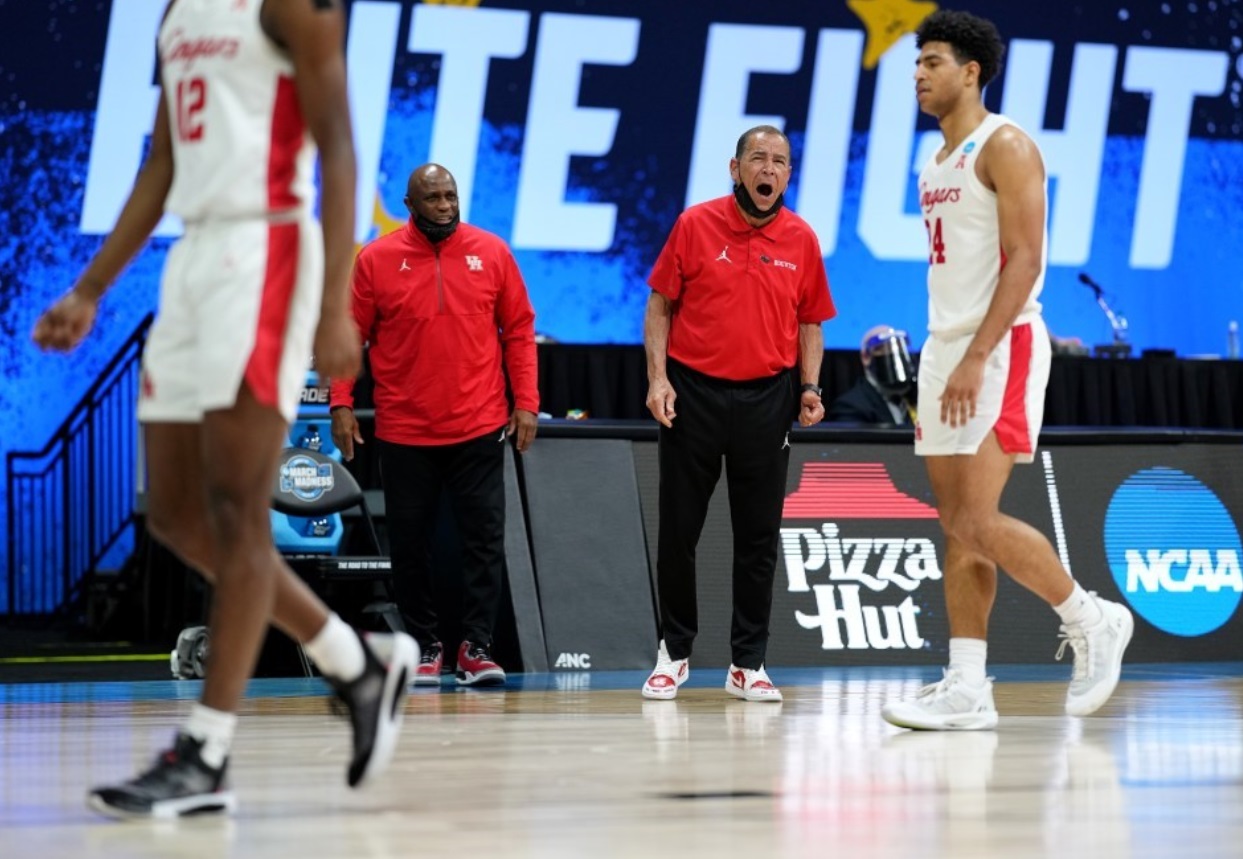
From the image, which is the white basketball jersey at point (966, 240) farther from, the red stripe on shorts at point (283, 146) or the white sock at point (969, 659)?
the red stripe on shorts at point (283, 146)

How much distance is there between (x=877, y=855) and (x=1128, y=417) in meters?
7.86

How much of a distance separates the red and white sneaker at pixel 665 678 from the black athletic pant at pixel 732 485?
0.09ft

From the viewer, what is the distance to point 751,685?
525 centimetres

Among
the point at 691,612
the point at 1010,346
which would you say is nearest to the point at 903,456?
the point at 691,612

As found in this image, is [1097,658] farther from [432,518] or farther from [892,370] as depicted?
[892,370]

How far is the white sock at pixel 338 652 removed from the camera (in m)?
3.00

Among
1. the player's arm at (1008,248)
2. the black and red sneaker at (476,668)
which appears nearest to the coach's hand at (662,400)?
the black and red sneaker at (476,668)

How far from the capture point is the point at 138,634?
30.2ft

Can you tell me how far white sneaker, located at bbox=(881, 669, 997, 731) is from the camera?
425 cm

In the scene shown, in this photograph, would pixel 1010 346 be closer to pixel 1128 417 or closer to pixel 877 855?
pixel 877 855

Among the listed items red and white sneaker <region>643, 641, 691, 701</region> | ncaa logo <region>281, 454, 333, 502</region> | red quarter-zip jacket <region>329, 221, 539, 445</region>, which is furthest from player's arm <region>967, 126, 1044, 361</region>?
ncaa logo <region>281, 454, 333, 502</region>

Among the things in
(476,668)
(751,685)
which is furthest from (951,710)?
(476,668)

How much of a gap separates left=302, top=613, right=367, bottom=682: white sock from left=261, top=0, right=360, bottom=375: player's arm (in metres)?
0.45

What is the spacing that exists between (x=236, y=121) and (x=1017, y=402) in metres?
2.10
